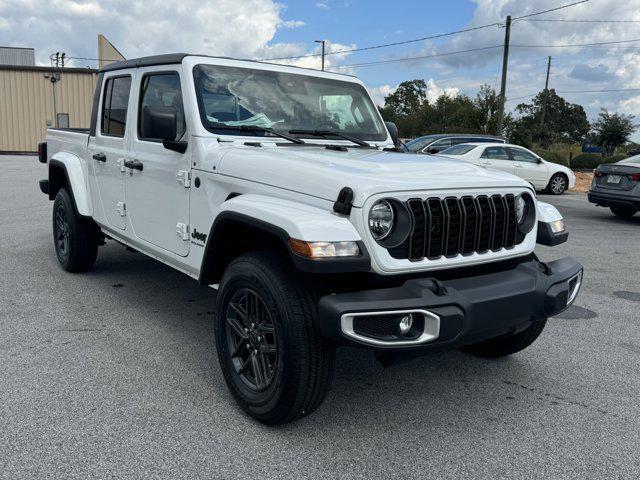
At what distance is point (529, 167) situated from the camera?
55.7 feet

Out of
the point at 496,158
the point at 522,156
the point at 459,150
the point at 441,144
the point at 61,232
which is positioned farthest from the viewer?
the point at 441,144

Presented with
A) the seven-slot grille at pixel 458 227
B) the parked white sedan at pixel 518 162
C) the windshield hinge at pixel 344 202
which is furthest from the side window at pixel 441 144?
the windshield hinge at pixel 344 202

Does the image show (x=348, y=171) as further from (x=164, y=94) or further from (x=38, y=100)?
(x=38, y=100)

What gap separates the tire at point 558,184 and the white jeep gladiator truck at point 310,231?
14.4 m

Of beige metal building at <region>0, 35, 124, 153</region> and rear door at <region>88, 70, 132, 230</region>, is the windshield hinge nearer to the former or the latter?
rear door at <region>88, 70, 132, 230</region>

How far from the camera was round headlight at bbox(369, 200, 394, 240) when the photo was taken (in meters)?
2.82

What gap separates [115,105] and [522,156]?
553 inches

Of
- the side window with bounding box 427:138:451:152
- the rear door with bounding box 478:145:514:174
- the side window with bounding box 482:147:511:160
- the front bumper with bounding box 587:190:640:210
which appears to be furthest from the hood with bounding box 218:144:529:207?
the side window with bounding box 427:138:451:152

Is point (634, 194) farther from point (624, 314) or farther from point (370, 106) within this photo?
point (370, 106)

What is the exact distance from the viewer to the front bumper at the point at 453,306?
2.59 m

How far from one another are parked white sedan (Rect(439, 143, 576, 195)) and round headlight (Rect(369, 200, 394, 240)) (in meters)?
13.2

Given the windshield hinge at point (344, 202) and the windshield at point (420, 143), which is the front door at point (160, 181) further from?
the windshield at point (420, 143)

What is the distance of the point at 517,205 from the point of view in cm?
339

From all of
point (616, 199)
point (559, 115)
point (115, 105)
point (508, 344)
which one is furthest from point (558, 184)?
point (559, 115)
